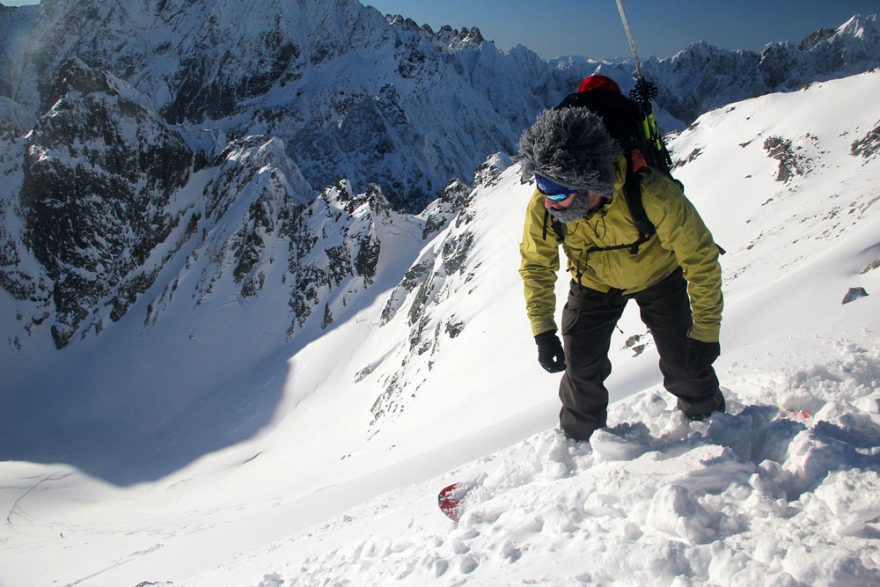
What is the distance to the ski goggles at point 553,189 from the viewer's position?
316 centimetres

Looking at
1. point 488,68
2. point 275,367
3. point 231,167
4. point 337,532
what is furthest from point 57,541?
point 488,68

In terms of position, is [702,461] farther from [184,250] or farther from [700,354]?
[184,250]

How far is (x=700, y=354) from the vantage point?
133 inches

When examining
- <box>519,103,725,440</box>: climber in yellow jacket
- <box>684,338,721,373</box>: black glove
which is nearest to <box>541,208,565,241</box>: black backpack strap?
<box>519,103,725,440</box>: climber in yellow jacket

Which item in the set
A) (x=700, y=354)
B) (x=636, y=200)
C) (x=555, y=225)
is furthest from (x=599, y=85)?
(x=700, y=354)

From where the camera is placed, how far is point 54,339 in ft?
198

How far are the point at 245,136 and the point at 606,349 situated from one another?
340 feet

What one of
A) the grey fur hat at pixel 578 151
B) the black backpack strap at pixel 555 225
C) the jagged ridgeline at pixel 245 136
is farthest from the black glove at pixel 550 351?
the jagged ridgeline at pixel 245 136

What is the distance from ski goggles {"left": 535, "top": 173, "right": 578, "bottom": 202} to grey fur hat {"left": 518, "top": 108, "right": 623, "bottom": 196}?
42 mm

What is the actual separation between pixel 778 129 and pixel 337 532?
2038cm

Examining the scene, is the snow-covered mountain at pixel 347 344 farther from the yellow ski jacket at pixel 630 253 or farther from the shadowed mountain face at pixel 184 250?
the yellow ski jacket at pixel 630 253

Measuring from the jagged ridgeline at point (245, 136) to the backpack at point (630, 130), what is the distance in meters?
37.2

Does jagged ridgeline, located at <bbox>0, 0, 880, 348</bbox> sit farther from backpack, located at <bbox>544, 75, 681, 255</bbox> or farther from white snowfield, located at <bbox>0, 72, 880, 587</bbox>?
backpack, located at <bbox>544, 75, 681, 255</bbox>

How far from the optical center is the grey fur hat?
3.02 m
